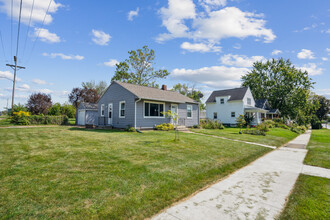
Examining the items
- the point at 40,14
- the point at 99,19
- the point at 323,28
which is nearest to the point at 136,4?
the point at 99,19

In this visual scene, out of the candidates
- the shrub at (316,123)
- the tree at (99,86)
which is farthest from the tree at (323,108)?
the tree at (99,86)

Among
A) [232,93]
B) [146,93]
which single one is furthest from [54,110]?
[232,93]

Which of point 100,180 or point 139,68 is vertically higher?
point 139,68

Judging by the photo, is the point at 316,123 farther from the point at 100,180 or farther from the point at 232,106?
the point at 100,180

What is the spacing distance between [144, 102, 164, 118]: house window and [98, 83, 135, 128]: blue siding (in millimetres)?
1313

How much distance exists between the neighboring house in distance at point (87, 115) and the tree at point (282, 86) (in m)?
35.5

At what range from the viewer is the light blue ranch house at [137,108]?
14891 mm

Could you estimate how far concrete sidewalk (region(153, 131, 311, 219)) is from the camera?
2.80m

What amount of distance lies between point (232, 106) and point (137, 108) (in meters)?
20.0

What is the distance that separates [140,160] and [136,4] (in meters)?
10.9

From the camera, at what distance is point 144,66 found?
33000mm

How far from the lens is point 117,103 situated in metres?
17.0

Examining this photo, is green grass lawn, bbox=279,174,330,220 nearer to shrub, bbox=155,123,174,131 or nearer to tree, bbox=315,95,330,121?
shrub, bbox=155,123,174,131

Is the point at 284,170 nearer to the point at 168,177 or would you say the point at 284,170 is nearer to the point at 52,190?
the point at 168,177
